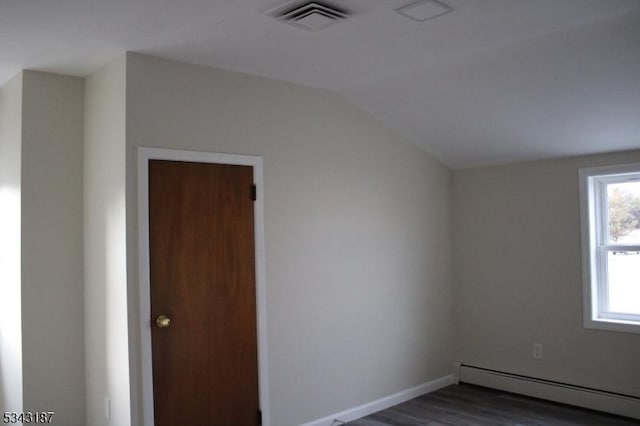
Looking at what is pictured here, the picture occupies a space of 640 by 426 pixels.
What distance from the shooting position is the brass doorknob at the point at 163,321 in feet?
11.2

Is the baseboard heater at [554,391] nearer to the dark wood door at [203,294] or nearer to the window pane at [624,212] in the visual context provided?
the window pane at [624,212]

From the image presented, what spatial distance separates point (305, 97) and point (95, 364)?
7.66 feet

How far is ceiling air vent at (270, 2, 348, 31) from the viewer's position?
108 inches

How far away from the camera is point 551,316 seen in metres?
4.75

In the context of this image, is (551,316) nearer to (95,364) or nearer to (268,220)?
(268,220)

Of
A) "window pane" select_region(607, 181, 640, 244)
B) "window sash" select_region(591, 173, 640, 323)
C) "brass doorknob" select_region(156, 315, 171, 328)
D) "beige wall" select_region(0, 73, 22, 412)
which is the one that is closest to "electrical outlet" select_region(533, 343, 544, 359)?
"window sash" select_region(591, 173, 640, 323)

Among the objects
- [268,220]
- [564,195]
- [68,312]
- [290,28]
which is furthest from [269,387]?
[564,195]

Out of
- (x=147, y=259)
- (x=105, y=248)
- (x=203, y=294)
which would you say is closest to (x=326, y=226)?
(x=203, y=294)

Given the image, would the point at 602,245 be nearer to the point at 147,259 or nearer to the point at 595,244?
the point at 595,244

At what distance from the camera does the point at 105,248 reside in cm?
357

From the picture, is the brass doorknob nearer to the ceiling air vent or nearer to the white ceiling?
the white ceiling

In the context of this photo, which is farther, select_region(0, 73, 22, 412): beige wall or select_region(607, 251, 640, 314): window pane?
select_region(607, 251, 640, 314): window pane

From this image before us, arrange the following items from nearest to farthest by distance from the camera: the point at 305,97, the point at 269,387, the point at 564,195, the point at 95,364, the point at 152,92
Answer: the point at 152,92 → the point at 95,364 → the point at 269,387 → the point at 305,97 → the point at 564,195

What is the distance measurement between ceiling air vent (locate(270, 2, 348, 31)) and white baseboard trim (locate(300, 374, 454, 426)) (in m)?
2.73
